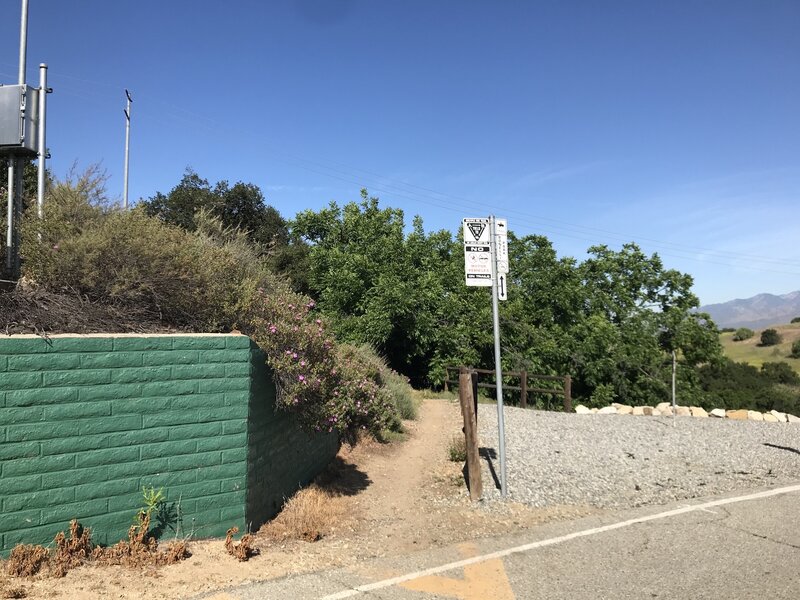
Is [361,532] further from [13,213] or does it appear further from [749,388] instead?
[749,388]

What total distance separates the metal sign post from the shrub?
69884 millimetres

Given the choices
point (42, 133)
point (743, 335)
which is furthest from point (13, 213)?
point (743, 335)

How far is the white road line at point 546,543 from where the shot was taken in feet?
14.4

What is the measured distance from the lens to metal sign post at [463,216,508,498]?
7.05m

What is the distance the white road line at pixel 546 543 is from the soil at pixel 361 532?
1.71 feet

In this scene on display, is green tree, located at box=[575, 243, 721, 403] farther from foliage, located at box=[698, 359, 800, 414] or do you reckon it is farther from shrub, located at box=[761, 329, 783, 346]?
shrub, located at box=[761, 329, 783, 346]

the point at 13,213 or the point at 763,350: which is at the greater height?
the point at 13,213

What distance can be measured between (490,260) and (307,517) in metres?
3.70

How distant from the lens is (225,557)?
4.81 metres

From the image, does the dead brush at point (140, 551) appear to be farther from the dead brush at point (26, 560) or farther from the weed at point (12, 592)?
the weed at point (12, 592)

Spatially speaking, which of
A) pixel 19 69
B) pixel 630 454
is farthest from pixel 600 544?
pixel 19 69

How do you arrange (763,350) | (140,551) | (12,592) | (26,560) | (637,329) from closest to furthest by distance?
(12,592), (26,560), (140,551), (637,329), (763,350)

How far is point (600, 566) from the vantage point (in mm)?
4785

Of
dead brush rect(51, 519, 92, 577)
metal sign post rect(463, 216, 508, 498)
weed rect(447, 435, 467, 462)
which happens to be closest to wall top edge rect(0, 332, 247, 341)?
dead brush rect(51, 519, 92, 577)
